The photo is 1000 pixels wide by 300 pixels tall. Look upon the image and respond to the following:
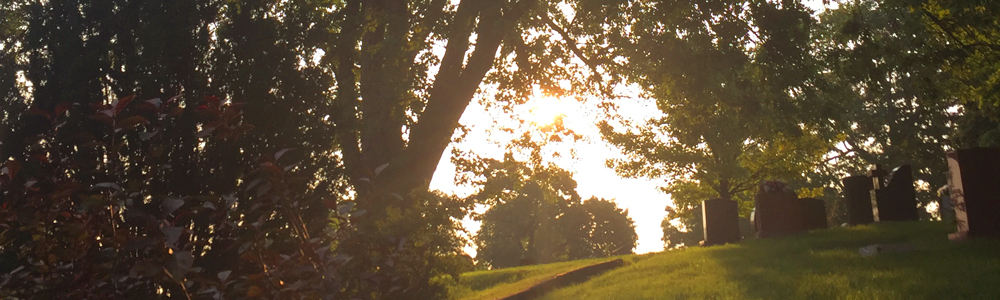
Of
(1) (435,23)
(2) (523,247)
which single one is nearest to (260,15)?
(1) (435,23)

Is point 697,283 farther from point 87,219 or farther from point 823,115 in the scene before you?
point 87,219

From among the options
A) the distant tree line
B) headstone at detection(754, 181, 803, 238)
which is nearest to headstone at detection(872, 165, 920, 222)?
headstone at detection(754, 181, 803, 238)

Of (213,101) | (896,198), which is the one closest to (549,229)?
(896,198)

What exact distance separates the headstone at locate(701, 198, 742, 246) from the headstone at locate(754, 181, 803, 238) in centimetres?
66

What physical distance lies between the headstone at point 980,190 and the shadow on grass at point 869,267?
428mm

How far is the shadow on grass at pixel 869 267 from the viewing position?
8.41 metres

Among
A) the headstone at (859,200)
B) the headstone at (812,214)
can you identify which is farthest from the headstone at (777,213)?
the headstone at (859,200)

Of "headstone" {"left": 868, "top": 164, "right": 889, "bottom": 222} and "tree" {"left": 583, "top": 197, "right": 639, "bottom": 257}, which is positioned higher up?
"tree" {"left": 583, "top": 197, "right": 639, "bottom": 257}

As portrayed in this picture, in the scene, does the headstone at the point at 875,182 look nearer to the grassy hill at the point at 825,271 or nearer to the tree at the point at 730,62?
the grassy hill at the point at 825,271

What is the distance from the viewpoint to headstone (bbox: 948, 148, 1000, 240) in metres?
11.5

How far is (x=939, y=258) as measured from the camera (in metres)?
10.3

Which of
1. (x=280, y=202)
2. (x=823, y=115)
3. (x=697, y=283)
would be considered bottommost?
(x=697, y=283)

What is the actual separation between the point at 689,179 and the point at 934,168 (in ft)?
33.3

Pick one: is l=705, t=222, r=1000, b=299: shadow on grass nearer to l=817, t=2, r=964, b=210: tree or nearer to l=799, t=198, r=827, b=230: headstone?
l=817, t=2, r=964, b=210: tree
